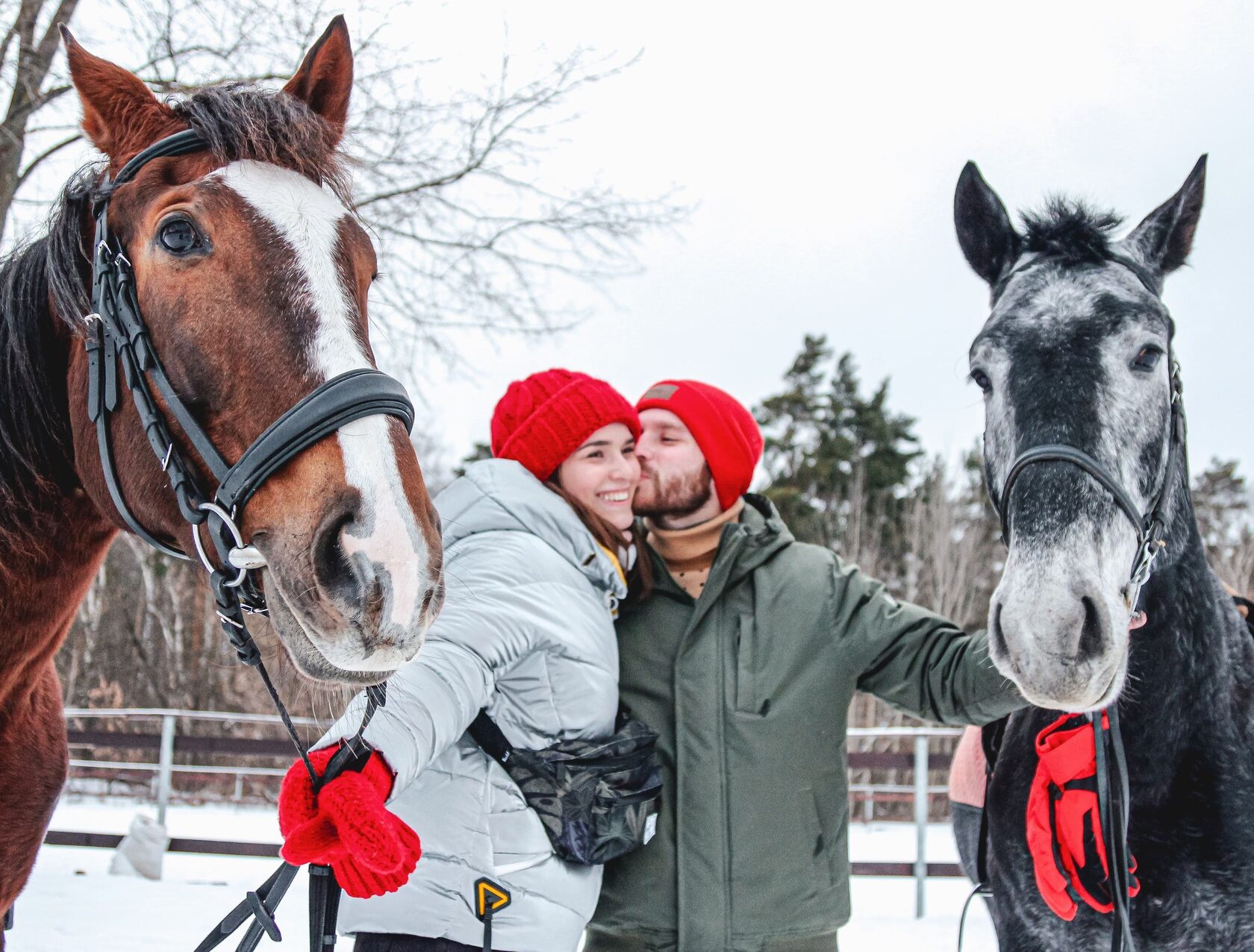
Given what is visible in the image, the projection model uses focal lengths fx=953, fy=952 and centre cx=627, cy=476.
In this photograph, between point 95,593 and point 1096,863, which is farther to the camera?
point 95,593

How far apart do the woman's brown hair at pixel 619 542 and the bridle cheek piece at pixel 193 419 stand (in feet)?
3.17

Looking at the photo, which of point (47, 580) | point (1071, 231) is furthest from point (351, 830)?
point (1071, 231)

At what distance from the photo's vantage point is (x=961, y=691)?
231 cm

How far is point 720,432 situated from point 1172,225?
1.23 m

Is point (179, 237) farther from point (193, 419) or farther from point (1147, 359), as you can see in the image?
point (1147, 359)

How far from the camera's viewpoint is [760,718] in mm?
2430

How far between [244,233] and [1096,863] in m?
2.10

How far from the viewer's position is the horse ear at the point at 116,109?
164cm

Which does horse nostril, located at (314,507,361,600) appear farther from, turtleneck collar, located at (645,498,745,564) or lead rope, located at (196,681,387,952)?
turtleneck collar, located at (645,498,745,564)

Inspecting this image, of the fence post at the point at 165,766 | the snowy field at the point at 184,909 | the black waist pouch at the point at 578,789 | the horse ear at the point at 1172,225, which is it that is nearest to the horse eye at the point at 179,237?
the black waist pouch at the point at 578,789

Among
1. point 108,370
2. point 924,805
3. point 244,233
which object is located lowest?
point 924,805

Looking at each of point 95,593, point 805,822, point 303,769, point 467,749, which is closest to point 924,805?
point 805,822

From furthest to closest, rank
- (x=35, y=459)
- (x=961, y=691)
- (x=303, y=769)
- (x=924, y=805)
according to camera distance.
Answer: (x=924, y=805) → (x=961, y=691) → (x=35, y=459) → (x=303, y=769)

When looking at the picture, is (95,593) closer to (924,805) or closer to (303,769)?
(924,805)
